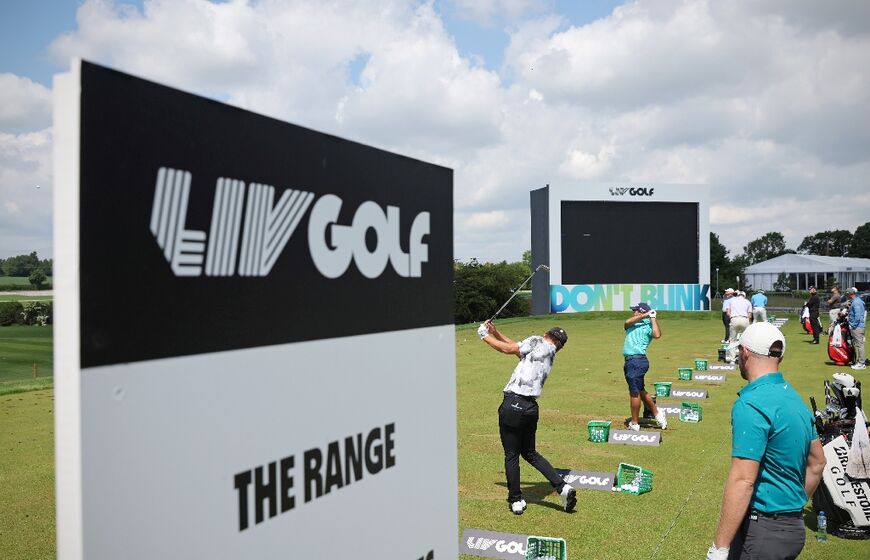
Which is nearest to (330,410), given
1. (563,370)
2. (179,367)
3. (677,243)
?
(179,367)

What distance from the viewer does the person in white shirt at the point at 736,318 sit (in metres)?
20.3

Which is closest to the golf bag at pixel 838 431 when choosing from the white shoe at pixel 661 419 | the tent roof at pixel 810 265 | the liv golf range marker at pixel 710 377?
the white shoe at pixel 661 419

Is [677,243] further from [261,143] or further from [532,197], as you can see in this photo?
[261,143]

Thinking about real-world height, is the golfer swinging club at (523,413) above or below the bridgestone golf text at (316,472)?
below

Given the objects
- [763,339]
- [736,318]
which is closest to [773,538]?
[763,339]

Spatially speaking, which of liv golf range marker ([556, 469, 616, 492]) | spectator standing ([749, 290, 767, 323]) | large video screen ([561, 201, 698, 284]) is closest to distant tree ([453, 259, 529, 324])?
large video screen ([561, 201, 698, 284])

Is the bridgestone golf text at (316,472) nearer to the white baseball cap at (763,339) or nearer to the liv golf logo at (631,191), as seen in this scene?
the white baseball cap at (763,339)

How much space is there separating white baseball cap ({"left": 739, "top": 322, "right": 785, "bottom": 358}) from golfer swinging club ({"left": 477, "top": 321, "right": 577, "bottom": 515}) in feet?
12.5

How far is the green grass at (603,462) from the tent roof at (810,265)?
72683 mm

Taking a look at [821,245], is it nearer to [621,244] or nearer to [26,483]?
[621,244]

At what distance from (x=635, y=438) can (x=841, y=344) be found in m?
12.0

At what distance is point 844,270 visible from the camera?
8262 centimetres

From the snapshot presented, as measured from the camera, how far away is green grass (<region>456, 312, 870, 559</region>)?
24.6 feet

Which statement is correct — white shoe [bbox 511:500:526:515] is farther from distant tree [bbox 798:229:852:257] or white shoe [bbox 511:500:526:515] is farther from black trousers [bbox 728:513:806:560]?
distant tree [bbox 798:229:852:257]
